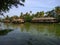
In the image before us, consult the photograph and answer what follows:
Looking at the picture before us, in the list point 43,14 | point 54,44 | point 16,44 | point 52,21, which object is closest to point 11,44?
point 16,44

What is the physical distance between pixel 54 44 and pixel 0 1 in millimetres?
7894

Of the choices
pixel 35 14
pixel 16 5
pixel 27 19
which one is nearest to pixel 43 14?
pixel 35 14

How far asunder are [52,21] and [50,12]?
61.1 ft

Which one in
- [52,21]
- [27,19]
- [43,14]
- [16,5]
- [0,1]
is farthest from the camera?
[43,14]

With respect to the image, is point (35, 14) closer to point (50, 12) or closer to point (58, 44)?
point (50, 12)

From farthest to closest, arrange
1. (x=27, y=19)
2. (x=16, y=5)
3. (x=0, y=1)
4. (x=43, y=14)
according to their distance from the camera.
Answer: (x=43, y=14), (x=27, y=19), (x=16, y=5), (x=0, y=1)

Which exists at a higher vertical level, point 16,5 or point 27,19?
point 16,5

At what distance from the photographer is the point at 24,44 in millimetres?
16656

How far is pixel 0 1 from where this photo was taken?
16188 millimetres

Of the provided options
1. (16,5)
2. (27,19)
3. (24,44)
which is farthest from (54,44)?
(27,19)

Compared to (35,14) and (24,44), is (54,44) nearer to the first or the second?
(24,44)

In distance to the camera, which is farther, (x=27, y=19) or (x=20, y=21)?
(x=27, y=19)

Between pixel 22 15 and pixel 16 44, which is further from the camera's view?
pixel 22 15

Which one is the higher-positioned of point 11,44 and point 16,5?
point 16,5
